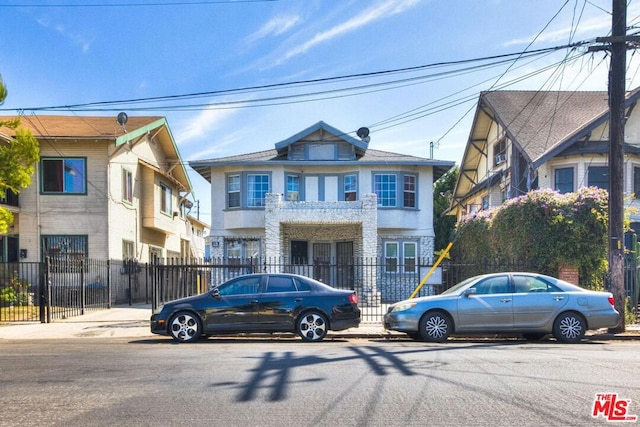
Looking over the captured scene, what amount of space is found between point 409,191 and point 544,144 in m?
5.91

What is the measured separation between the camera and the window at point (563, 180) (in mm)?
20562

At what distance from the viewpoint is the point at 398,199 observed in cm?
2397

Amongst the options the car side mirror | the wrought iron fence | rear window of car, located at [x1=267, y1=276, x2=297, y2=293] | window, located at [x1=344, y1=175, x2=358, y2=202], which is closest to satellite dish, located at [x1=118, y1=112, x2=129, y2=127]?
the wrought iron fence

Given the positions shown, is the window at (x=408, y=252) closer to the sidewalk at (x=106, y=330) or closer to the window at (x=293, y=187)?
the window at (x=293, y=187)

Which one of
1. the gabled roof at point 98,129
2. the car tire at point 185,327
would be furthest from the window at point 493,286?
the gabled roof at point 98,129

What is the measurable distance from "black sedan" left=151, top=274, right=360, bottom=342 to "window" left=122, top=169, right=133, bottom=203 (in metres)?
12.5

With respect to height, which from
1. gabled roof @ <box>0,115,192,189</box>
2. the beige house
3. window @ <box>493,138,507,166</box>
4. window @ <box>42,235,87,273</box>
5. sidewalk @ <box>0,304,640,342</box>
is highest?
gabled roof @ <box>0,115,192,189</box>

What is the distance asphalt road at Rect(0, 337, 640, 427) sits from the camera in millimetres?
5473

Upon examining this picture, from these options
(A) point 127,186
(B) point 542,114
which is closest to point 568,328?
(B) point 542,114

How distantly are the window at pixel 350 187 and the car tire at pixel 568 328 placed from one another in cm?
1332

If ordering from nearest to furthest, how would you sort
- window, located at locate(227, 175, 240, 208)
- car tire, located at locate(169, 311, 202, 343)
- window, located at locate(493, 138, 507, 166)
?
car tire, located at locate(169, 311, 202, 343)
window, located at locate(227, 175, 240, 208)
window, located at locate(493, 138, 507, 166)

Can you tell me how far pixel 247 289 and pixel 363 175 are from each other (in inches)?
521

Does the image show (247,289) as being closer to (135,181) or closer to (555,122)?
(135,181)

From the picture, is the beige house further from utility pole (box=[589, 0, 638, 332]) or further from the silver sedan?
utility pole (box=[589, 0, 638, 332])
